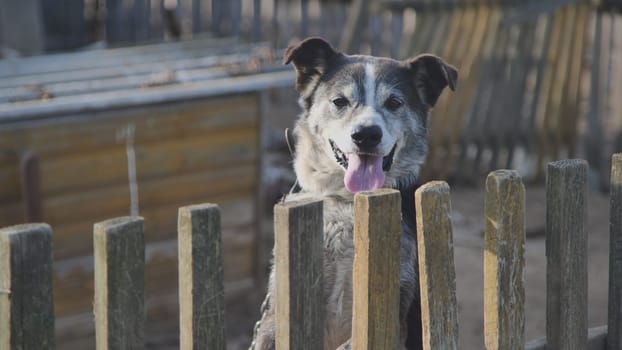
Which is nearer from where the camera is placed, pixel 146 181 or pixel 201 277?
pixel 201 277

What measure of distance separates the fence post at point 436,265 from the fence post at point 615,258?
0.64m

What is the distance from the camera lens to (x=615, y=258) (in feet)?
10.3

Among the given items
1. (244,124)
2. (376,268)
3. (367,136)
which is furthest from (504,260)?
(244,124)

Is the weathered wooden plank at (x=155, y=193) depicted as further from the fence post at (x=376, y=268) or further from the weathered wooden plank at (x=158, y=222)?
the fence post at (x=376, y=268)

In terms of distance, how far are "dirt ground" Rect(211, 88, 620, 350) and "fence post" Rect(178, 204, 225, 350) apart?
3.34m

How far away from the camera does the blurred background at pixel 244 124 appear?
6051mm

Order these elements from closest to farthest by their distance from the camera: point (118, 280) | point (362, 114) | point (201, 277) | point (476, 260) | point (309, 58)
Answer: point (118, 280) → point (201, 277) → point (362, 114) → point (309, 58) → point (476, 260)

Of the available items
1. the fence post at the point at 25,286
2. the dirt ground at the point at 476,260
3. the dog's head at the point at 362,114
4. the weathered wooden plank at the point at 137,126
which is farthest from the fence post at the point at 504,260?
the weathered wooden plank at the point at 137,126

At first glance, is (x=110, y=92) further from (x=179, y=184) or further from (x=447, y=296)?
(x=447, y=296)

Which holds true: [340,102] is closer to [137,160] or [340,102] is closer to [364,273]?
[364,273]

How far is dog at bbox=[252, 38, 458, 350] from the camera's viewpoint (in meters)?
3.78

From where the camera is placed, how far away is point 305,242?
257 centimetres

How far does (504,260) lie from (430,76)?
1.64 m

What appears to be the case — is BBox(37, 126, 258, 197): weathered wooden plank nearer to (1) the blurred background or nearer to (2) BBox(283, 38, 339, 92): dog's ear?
(1) the blurred background
